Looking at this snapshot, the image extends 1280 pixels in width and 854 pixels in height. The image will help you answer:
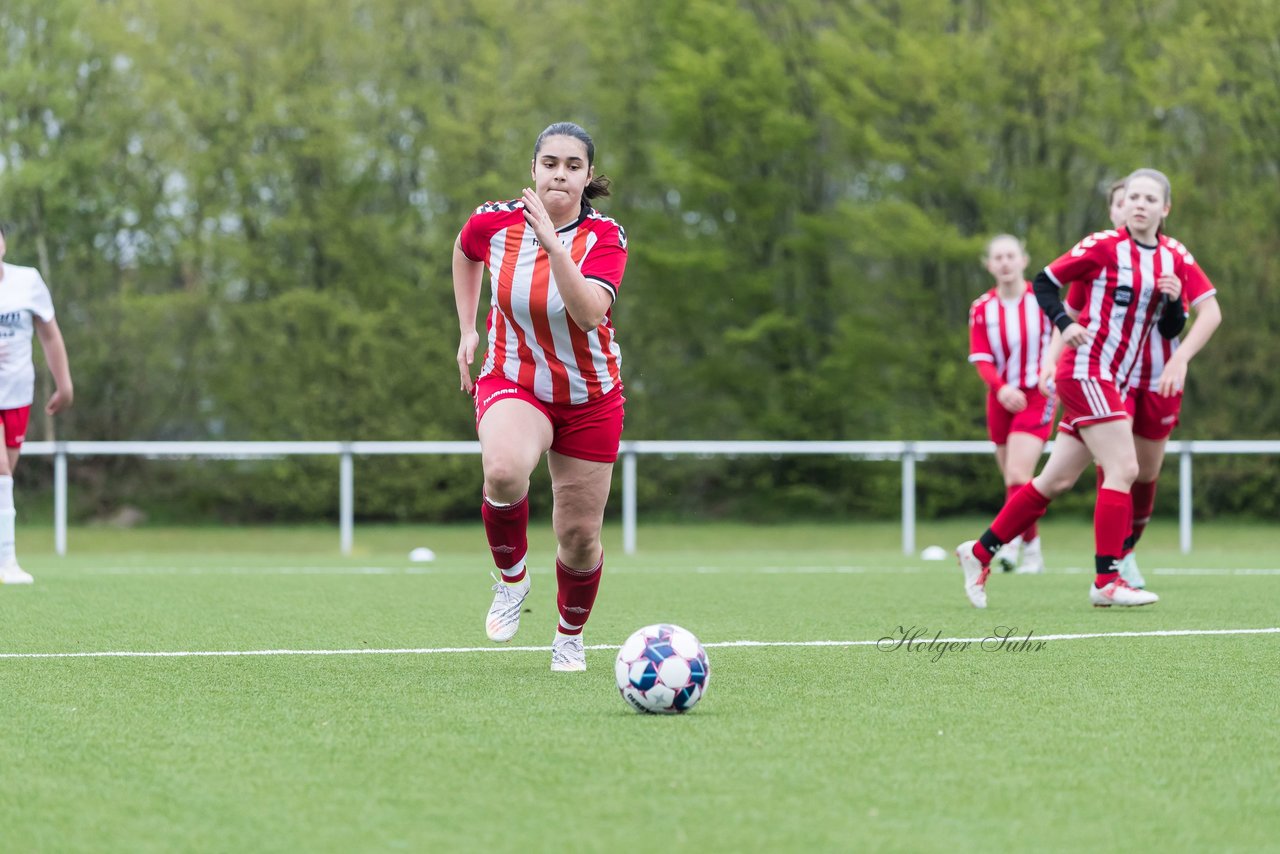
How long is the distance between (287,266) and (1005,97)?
1011 cm

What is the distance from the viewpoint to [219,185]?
942 inches

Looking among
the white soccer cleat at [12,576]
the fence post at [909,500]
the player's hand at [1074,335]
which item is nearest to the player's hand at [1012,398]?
the player's hand at [1074,335]

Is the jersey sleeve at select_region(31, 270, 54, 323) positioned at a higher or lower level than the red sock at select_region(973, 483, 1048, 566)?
higher

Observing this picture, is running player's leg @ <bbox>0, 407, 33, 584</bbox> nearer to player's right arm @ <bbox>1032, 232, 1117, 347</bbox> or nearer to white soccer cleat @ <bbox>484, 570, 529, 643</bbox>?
white soccer cleat @ <bbox>484, 570, 529, 643</bbox>

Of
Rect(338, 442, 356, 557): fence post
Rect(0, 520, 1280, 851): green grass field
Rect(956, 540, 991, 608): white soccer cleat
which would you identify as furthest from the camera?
Rect(338, 442, 356, 557): fence post

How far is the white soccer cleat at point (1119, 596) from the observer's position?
798 centimetres

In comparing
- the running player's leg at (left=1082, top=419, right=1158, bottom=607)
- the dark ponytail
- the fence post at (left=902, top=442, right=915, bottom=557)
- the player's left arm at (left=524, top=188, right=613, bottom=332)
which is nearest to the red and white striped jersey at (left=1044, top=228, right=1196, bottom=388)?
the running player's leg at (left=1082, top=419, right=1158, bottom=607)

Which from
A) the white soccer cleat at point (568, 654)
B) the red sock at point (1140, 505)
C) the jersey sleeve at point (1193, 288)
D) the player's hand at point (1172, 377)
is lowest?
the white soccer cleat at point (568, 654)

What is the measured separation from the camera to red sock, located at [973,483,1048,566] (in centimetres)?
824

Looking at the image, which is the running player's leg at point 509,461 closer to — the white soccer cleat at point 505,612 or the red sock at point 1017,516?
the white soccer cleat at point 505,612

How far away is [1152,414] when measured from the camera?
27.6 feet

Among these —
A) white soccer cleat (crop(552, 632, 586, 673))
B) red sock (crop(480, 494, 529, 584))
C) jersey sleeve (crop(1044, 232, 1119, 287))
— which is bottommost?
white soccer cleat (crop(552, 632, 586, 673))

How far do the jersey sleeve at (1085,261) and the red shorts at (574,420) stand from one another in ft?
10.4
